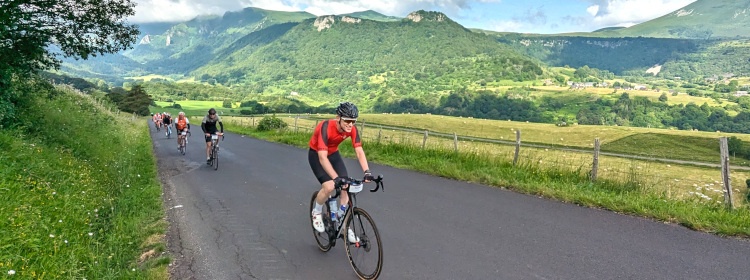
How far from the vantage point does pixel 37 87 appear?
12797 mm

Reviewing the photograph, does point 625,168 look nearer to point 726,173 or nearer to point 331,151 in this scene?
point 726,173

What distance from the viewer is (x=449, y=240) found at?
6184mm

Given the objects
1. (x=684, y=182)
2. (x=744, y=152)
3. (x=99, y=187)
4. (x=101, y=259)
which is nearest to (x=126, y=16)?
(x=99, y=187)

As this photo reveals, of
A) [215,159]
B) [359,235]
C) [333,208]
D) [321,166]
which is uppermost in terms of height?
[321,166]

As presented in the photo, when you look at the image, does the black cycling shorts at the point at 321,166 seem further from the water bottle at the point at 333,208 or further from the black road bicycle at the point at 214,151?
the black road bicycle at the point at 214,151

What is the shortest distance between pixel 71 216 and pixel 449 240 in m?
5.53

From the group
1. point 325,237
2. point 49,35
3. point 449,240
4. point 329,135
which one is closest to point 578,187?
point 449,240

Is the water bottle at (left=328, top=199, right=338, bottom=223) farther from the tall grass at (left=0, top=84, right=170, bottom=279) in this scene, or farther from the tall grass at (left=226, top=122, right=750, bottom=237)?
the tall grass at (left=226, top=122, right=750, bottom=237)

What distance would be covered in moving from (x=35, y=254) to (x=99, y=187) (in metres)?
4.64

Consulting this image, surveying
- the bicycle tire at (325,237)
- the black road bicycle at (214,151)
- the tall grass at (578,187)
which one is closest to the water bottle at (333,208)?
the bicycle tire at (325,237)

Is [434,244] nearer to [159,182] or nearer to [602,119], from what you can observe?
[159,182]

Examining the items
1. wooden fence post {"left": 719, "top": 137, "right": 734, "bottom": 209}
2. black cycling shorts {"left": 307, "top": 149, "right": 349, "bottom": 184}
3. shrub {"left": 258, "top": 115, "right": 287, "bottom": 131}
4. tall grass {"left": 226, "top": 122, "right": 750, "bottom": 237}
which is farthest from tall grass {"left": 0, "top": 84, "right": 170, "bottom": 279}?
shrub {"left": 258, "top": 115, "right": 287, "bottom": 131}

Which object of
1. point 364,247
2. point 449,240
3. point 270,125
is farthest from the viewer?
point 270,125

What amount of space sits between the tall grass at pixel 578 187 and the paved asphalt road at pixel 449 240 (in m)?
0.43
